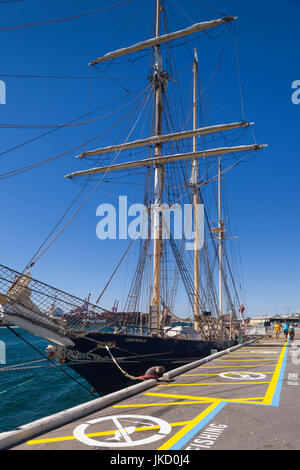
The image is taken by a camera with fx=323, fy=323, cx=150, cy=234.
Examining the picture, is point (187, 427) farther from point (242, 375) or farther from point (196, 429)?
point (242, 375)

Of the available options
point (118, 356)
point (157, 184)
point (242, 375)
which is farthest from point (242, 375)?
point (157, 184)

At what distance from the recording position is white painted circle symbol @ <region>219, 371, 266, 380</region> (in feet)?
32.2

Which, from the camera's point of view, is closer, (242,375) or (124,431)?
(124,431)

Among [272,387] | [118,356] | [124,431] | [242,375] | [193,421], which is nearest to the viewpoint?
Answer: [124,431]

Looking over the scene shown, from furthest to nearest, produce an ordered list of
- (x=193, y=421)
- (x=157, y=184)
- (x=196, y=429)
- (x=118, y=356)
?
(x=157, y=184)
(x=118, y=356)
(x=193, y=421)
(x=196, y=429)

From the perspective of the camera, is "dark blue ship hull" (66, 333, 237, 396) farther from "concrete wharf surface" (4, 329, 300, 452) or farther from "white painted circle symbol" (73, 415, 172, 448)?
"white painted circle symbol" (73, 415, 172, 448)

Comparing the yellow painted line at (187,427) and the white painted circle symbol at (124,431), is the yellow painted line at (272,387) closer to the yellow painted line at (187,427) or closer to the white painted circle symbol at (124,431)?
the yellow painted line at (187,427)

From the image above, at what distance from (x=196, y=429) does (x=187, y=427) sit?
0.16 meters

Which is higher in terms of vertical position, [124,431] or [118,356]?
[124,431]

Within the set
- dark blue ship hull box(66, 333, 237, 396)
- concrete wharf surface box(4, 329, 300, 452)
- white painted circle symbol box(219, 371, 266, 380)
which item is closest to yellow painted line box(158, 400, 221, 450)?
concrete wharf surface box(4, 329, 300, 452)

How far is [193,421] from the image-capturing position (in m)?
5.75

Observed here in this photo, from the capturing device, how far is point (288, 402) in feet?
Answer: 23.5
